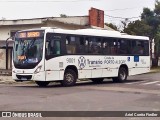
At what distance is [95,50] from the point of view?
2489 centimetres

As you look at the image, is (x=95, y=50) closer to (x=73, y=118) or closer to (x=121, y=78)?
(x=121, y=78)

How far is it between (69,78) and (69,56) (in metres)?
1.15

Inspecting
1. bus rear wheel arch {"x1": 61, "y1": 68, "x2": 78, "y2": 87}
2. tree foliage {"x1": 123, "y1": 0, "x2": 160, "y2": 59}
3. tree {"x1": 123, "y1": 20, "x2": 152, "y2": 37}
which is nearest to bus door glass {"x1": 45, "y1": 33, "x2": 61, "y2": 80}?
bus rear wheel arch {"x1": 61, "y1": 68, "x2": 78, "y2": 87}

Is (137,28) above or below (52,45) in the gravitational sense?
above

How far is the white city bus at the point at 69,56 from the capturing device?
21609 millimetres

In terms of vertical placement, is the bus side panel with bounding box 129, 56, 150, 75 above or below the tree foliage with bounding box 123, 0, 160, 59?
below

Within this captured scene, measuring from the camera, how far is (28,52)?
A: 2181cm

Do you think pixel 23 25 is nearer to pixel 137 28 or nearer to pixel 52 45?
pixel 52 45

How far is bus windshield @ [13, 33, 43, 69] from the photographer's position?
850 inches

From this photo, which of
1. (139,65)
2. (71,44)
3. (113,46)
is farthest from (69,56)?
(139,65)

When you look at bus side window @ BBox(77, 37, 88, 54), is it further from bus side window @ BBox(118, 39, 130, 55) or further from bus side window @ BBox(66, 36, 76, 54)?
bus side window @ BBox(118, 39, 130, 55)

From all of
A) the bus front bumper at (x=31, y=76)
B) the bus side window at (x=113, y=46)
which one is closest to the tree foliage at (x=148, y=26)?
the bus side window at (x=113, y=46)

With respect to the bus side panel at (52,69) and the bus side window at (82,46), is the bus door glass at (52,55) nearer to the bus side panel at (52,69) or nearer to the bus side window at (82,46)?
the bus side panel at (52,69)

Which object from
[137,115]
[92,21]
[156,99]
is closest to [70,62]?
[156,99]
